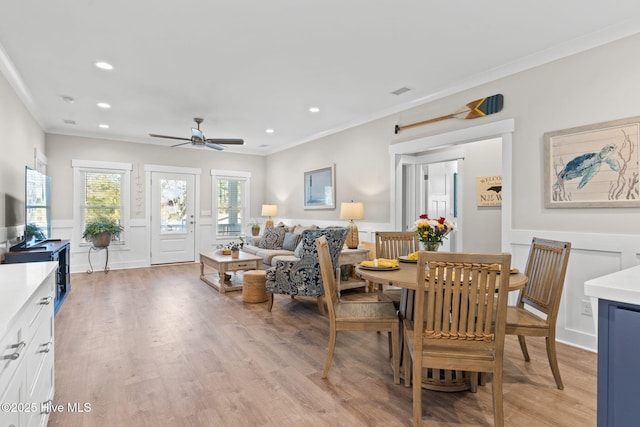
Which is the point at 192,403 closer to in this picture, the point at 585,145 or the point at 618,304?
the point at 618,304

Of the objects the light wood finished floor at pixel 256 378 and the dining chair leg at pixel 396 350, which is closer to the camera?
the light wood finished floor at pixel 256 378

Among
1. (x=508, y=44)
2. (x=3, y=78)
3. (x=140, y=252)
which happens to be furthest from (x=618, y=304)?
(x=140, y=252)

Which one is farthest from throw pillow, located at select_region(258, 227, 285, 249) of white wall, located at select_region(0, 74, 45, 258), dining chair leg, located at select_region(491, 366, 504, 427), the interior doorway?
dining chair leg, located at select_region(491, 366, 504, 427)

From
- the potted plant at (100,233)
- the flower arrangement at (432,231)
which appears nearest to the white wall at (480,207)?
the flower arrangement at (432,231)

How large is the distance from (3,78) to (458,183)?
573cm

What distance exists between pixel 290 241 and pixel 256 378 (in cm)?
383

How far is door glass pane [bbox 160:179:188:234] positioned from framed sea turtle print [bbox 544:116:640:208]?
22.0 ft

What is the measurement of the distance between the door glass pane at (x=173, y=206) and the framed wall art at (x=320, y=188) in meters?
2.74

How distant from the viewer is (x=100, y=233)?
613 cm

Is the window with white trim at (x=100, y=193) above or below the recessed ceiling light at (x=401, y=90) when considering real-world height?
below

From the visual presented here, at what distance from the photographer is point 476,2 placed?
2469 mm

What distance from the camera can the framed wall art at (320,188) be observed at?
6.29 meters

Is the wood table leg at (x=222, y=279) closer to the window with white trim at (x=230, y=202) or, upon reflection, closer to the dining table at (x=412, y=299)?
the dining table at (x=412, y=299)

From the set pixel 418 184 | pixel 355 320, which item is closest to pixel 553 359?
pixel 355 320
